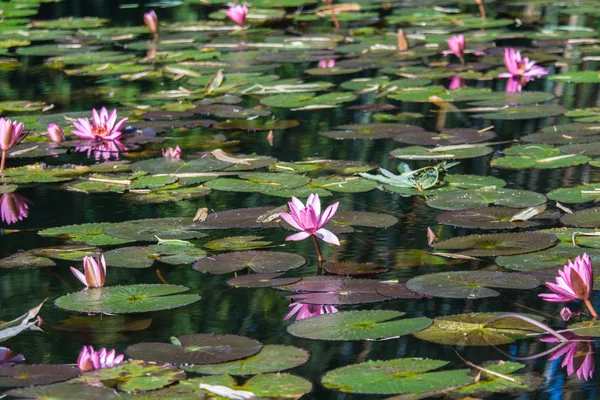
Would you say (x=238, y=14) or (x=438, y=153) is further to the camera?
(x=238, y=14)

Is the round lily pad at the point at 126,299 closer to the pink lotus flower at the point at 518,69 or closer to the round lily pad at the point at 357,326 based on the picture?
the round lily pad at the point at 357,326

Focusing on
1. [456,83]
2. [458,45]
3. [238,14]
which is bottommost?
[456,83]

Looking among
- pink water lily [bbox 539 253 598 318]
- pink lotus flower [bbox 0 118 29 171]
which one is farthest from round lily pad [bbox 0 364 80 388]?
pink lotus flower [bbox 0 118 29 171]

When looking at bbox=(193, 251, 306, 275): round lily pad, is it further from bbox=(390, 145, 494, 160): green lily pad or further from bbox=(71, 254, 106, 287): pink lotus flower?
bbox=(390, 145, 494, 160): green lily pad

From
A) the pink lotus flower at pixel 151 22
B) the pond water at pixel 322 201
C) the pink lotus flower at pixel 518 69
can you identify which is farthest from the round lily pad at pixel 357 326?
the pink lotus flower at pixel 151 22

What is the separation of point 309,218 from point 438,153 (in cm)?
147

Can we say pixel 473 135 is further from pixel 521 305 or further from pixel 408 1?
pixel 408 1

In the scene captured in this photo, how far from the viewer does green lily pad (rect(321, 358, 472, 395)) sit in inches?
82.4

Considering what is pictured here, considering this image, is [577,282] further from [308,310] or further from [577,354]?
[308,310]

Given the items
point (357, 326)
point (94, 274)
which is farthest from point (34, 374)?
point (357, 326)

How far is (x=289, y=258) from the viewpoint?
298cm

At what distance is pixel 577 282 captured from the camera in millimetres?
2432

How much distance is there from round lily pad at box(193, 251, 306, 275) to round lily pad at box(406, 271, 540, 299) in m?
0.37

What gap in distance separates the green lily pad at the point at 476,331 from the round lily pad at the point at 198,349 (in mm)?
385
